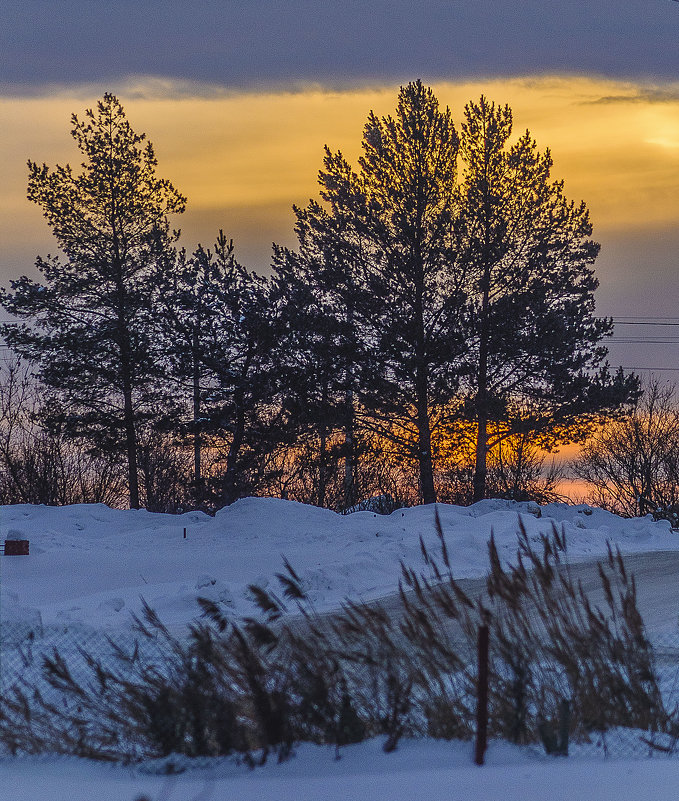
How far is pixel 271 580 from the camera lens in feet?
43.4

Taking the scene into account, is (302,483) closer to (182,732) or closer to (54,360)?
(54,360)

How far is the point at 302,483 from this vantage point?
105 ft

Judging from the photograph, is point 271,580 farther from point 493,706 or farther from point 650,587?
point 493,706

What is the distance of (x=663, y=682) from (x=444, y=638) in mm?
2766

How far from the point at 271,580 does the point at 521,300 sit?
1689 cm

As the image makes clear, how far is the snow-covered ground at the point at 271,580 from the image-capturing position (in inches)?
186

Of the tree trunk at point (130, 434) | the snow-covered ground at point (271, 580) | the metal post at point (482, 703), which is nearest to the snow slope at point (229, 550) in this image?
the snow-covered ground at point (271, 580)

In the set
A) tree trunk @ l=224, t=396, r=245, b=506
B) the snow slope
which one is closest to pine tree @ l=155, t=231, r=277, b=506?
tree trunk @ l=224, t=396, r=245, b=506

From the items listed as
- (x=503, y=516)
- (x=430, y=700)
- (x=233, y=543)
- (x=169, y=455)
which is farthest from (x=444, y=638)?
(x=169, y=455)

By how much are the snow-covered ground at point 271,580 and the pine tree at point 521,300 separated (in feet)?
12.8

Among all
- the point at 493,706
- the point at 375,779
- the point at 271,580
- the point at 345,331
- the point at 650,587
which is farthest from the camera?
the point at 345,331

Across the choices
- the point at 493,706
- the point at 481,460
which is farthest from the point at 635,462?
the point at 493,706

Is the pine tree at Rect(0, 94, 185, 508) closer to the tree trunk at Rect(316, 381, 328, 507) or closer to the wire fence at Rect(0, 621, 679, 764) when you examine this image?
the tree trunk at Rect(316, 381, 328, 507)

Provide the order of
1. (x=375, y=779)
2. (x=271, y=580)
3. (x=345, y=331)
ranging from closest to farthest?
(x=375, y=779) → (x=271, y=580) → (x=345, y=331)
